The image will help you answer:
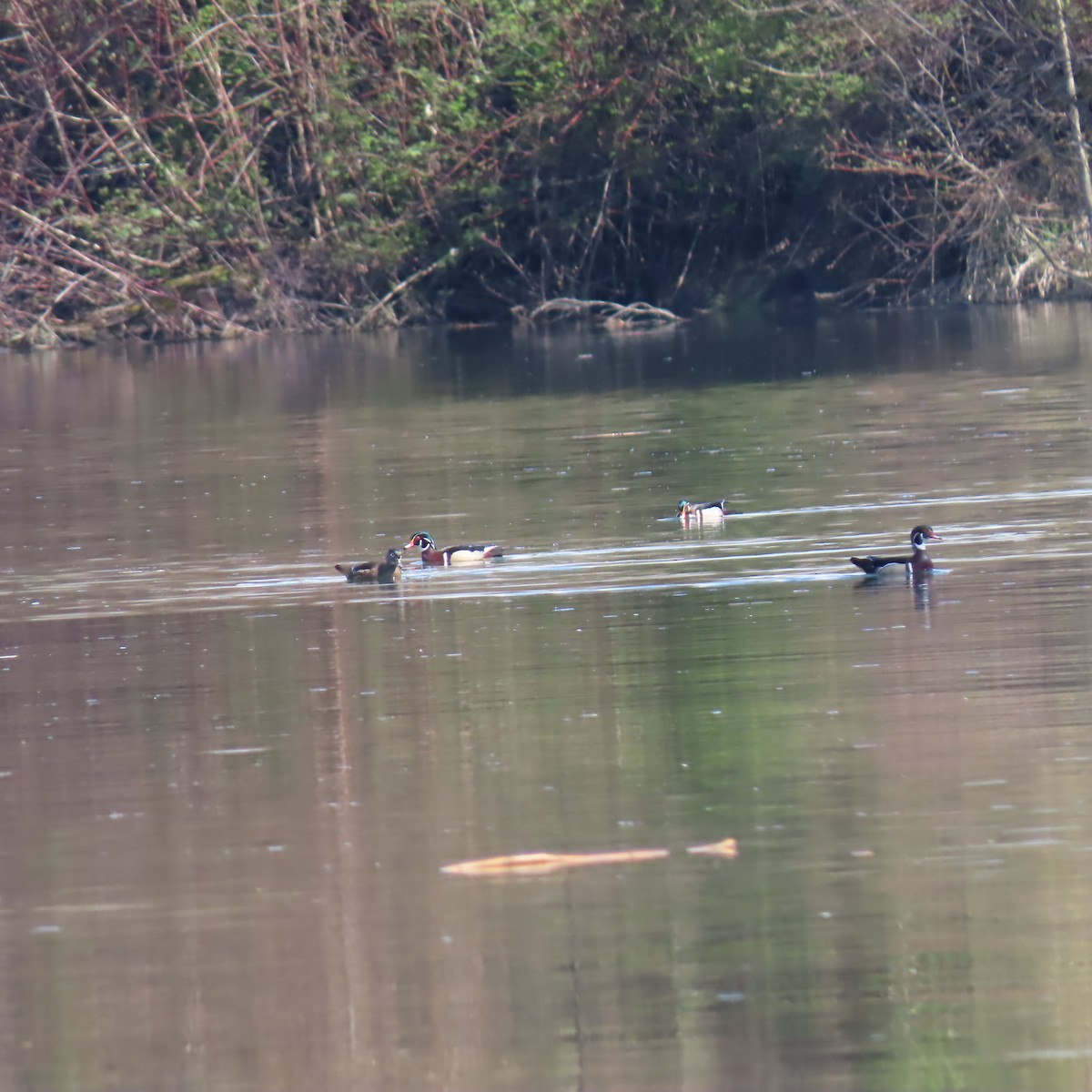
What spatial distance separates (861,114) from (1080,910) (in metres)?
34.7

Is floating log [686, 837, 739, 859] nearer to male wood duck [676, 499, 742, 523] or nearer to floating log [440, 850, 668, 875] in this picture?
floating log [440, 850, 668, 875]

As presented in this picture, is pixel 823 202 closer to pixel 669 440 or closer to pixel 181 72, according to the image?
pixel 181 72

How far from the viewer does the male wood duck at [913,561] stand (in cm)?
1204

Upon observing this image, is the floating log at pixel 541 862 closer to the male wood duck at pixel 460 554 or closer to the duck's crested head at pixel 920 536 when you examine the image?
the duck's crested head at pixel 920 536

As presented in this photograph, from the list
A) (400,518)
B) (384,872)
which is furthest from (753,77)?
(384,872)

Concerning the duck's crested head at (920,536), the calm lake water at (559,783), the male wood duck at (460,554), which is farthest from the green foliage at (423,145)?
the duck's crested head at (920,536)

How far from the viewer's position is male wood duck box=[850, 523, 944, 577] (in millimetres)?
12039

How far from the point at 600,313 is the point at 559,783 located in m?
35.2

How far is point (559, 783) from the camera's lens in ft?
26.0

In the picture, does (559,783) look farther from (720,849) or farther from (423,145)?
(423,145)

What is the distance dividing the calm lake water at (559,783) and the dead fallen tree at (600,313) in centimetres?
2252

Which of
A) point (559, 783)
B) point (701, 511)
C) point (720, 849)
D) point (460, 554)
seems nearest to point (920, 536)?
point (701, 511)

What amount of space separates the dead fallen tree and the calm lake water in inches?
886

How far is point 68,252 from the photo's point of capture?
41156 mm
